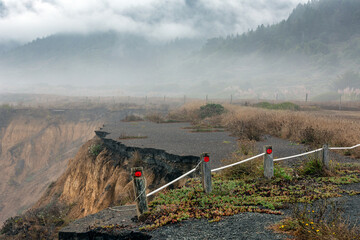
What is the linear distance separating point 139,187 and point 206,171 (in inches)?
60.8

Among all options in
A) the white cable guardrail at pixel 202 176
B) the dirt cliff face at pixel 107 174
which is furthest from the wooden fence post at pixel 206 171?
the dirt cliff face at pixel 107 174

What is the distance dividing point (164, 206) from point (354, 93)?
238 feet

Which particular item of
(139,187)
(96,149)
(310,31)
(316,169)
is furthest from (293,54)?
(139,187)

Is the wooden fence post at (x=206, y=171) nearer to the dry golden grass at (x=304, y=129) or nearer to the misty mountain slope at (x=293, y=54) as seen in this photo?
the dry golden grass at (x=304, y=129)

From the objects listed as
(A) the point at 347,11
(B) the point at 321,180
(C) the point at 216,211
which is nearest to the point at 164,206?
(C) the point at 216,211

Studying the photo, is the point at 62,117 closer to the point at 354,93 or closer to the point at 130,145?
the point at 130,145

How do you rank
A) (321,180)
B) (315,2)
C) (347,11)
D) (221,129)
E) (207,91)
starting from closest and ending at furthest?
(321,180)
(221,129)
(207,91)
(347,11)
(315,2)

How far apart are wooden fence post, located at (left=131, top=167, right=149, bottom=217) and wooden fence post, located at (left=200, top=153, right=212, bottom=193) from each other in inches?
54.9

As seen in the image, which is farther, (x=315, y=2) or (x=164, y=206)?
(x=315, y=2)

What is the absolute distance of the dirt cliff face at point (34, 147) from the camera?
1111 inches

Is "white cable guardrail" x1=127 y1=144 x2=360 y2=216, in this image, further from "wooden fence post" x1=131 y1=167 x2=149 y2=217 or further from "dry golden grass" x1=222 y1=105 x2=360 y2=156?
"dry golden grass" x1=222 y1=105 x2=360 y2=156

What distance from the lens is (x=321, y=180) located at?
7605mm

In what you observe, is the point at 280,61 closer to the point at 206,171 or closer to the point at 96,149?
the point at 96,149

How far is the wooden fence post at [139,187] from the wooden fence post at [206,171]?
1.40 meters
